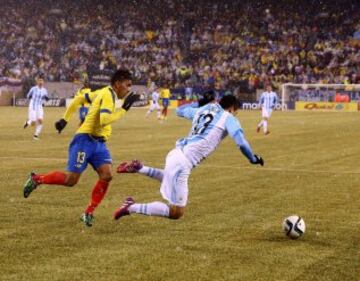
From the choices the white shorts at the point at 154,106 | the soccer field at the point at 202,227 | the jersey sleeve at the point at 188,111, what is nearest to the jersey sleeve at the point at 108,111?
the jersey sleeve at the point at 188,111

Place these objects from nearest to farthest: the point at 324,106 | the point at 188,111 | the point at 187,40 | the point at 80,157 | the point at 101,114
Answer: the point at 188,111 → the point at 101,114 → the point at 80,157 → the point at 324,106 → the point at 187,40

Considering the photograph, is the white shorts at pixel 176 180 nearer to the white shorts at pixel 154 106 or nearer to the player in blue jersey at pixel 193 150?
the player in blue jersey at pixel 193 150

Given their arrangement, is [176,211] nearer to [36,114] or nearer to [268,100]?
[36,114]

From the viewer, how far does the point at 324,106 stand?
57.6 metres

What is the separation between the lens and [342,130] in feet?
113

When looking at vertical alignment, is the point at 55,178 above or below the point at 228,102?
below

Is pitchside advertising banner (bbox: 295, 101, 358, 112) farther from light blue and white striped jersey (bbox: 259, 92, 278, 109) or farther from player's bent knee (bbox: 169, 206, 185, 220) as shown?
player's bent knee (bbox: 169, 206, 185, 220)

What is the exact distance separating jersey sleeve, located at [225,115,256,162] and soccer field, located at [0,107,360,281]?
114 centimetres

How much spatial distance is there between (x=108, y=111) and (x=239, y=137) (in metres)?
2.18

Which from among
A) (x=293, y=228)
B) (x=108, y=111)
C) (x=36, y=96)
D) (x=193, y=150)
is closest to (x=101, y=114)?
(x=108, y=111)

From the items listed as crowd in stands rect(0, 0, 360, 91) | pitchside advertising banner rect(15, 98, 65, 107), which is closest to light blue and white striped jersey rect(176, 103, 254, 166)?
crowd in stands rect(0, 0, 360, 91)

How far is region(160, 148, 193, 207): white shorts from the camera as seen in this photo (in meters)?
9.38

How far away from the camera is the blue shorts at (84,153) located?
1071cm

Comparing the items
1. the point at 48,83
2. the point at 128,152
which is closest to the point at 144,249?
the point at 128,152
